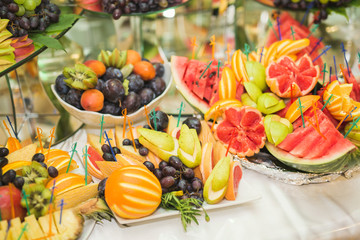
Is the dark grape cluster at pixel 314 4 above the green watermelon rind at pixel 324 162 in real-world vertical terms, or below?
above

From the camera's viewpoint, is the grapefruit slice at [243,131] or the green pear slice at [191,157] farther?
the grapefruit slice at [243,131]

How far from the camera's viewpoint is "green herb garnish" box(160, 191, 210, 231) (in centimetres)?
109

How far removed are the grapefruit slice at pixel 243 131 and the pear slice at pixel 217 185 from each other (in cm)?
20

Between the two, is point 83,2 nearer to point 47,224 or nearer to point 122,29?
point 122,29

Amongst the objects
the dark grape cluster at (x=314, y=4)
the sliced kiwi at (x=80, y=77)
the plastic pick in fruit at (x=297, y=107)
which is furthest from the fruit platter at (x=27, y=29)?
the dark grape cluster at (x=314, y=4)

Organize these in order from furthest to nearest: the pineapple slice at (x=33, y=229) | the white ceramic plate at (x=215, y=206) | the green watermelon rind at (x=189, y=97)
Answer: the green watermelon rind at (x=189, y=97) < the white ceramic plate at (x=215, y=206) < the pineapple slice at (x=33, y=229)

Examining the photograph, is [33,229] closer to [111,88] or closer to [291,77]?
[111,88]

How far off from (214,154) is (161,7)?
77 cm

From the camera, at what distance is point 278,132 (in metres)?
1.26

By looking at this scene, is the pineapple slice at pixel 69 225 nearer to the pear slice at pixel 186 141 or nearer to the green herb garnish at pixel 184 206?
the green herb garnish at pixel 184 206

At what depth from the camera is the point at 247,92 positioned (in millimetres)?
1487

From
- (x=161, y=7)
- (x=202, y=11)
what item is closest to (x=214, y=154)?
(x=161, y=7)

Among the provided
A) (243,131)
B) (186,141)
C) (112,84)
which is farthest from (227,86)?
(112,84)

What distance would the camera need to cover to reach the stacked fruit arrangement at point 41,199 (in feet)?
3.22
